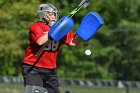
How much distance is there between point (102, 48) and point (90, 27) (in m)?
16.4

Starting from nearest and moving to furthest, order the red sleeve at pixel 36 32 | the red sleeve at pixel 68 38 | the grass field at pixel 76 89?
the red sleeve at pixel 36 32, the red sleeve at pixel 68 38, the grass field at pixel 76 89

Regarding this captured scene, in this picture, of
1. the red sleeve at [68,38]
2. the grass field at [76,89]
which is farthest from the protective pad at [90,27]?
the grass field at [76,89]

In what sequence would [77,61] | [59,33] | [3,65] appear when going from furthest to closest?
[77,61] → [3,65] → [59,33]

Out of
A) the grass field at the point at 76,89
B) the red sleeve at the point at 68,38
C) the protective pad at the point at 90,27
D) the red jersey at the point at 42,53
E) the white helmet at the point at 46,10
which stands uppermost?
the white helmet at the point at 46,10

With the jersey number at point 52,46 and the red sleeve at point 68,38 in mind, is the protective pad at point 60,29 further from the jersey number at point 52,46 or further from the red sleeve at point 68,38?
the red sleeve at point 68,38

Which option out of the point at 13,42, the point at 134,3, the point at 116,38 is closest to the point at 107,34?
the point at 116,38

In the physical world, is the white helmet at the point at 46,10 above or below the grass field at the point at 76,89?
above

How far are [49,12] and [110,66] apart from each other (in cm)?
1707

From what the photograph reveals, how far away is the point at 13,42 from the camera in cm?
1894

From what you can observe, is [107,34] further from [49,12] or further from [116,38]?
[49,12]

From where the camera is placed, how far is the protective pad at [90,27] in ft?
22.2

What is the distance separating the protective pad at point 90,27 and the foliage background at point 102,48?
1045 cm

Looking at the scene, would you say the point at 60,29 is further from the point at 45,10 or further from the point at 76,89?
the point at 76,89

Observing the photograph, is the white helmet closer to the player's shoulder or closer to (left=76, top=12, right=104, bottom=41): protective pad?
A: the player's shoulder
